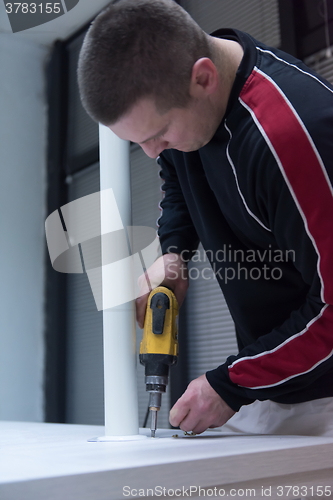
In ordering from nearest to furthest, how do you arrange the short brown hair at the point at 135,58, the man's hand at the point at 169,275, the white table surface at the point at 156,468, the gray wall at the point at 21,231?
1. the white table surface at the point at 156,468
2. the short brown hair at the point at 135,58
3. the man's hand at the point at 169,275
4. the gray wall at the point at 21,231

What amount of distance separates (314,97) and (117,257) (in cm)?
36

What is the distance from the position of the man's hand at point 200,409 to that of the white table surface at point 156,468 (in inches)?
5.0

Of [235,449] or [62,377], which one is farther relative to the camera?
[62,377]

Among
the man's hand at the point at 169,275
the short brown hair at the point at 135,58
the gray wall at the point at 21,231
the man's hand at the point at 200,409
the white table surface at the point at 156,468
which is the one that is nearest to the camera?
the white table surface at the point at 156,468

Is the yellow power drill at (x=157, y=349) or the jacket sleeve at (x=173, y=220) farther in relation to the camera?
the jacket sleeve at (x=173, y=220)

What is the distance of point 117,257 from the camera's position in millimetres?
734

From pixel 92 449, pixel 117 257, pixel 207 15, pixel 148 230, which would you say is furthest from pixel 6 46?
pixel 92 449

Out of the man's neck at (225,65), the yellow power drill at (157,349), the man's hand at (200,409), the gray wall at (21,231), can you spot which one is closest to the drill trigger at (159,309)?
the yellow power drill at (157,349)

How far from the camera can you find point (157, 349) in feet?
2.56

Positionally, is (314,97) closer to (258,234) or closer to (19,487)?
(258,234)

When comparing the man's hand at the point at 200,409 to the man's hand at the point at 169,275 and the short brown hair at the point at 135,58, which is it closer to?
the man's hand at the point at 169,275

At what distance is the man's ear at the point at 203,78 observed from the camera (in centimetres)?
68

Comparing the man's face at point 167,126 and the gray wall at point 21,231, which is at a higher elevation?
the man's face at point 167,126

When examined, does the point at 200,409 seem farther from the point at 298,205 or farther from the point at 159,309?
the point at 298,205
